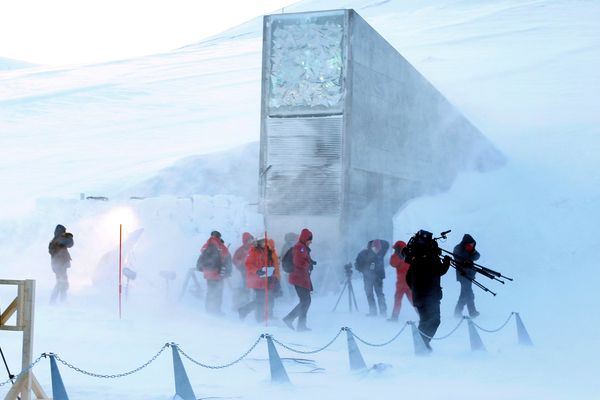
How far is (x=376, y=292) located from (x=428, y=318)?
12.3 ft

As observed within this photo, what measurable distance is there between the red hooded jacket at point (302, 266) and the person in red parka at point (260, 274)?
62 cm

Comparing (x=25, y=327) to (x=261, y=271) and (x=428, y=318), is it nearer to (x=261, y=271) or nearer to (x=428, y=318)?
(x=428, y=318)

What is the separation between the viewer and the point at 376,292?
1548 centimetres

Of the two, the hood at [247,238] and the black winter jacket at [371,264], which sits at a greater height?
the hood at [247,238]

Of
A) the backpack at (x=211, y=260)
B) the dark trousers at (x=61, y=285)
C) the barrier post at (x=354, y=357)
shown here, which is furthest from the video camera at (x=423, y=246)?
the dark trousers at (x=61, y=285)

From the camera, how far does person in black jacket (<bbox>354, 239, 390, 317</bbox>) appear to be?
1545 cm

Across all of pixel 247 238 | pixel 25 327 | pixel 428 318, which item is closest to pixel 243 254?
pixel 247 238

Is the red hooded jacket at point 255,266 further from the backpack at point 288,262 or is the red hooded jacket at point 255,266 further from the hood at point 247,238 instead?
the hood at point 247,238

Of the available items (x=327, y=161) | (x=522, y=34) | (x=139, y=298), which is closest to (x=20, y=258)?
(x=139, y=298)

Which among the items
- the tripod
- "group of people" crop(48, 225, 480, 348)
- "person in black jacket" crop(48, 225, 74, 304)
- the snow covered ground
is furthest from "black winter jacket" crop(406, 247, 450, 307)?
"person in black jacket" crop(48, 225, 74, 304)

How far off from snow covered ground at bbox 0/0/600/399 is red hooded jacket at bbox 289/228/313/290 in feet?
2.68

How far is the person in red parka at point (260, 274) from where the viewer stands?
1462cm

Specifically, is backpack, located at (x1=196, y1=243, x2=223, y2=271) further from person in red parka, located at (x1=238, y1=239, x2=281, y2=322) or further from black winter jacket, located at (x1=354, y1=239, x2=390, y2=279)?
black winter jacket, located at (x1=354, y1=239, x2=390, y2=279)

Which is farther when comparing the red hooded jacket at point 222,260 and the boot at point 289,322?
the red hooded jacket at point 222,260
